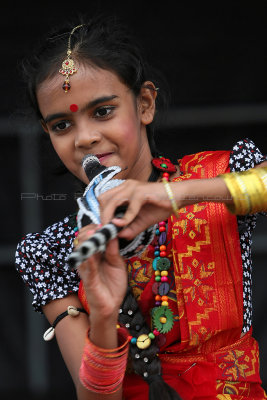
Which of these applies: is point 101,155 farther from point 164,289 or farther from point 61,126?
point 164,289

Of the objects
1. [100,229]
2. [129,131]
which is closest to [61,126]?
[129,131]

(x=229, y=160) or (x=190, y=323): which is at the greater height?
(x=229, y=160)

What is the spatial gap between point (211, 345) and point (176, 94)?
56.0 inches

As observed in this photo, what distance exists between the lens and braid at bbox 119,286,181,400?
175cm

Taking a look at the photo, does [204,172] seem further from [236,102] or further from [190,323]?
[236,102]

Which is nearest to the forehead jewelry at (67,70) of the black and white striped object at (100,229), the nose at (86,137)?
the nose at (86,137)

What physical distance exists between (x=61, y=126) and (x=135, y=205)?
600 mm

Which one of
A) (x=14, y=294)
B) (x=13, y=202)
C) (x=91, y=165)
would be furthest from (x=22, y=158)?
(x=91, y=165)

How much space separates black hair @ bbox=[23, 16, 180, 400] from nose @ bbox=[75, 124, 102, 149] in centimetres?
22

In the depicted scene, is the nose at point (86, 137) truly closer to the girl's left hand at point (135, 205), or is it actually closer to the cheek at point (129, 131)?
the cheek at point (129, 131)

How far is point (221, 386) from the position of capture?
1.80m

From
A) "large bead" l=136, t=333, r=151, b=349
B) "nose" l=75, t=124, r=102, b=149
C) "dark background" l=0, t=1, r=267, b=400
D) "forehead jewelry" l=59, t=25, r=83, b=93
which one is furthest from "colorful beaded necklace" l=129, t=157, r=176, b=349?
"dark background" l=0, t=1, r=267, b=400

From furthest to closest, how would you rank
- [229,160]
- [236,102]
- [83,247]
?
[236,102] → [229,160] → [83,247]

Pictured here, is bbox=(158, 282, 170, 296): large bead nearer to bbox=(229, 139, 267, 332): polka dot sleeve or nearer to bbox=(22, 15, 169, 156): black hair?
bbox=(229, 139, 267, 332): polka dot sleeve
